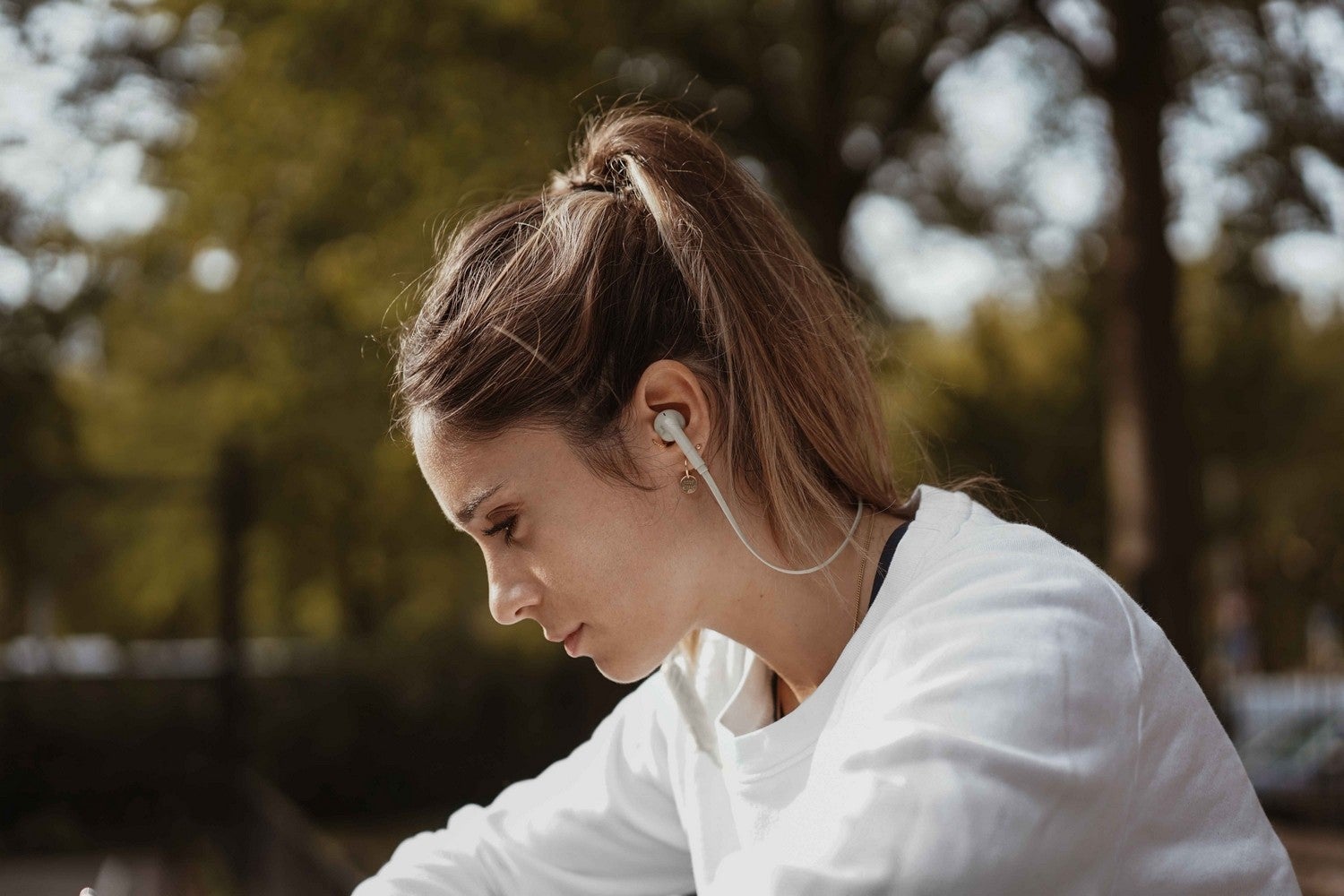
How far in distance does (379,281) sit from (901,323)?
508 centimetres

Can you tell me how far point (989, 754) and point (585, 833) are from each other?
92 centimetres

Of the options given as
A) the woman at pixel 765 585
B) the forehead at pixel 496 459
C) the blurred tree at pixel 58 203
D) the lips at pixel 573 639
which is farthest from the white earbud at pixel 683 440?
the blurred tree at pixel 58 203

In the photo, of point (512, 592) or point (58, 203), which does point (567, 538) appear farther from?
point (58, 203)

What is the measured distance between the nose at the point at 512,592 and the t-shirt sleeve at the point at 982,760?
0.41 m

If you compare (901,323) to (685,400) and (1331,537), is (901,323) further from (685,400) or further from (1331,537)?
(685,400)

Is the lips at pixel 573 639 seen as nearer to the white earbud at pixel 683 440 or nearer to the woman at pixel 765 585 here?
the woman at pixel 765 585

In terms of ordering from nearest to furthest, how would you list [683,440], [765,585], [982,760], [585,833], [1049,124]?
[982,760] → [683,440] → [765,585] → [585,833] → [1049,124]

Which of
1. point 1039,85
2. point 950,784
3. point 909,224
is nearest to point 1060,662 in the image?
point 950,784

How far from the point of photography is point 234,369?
10273 mm

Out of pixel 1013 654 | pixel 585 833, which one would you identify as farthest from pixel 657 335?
pixel 585 833

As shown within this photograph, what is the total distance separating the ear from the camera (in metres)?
1.51

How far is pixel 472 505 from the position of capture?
1.51 m

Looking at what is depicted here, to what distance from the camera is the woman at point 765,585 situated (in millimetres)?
1149

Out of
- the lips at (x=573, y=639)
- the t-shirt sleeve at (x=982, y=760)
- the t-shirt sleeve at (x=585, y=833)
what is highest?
the lips at (x=573, y=639)
